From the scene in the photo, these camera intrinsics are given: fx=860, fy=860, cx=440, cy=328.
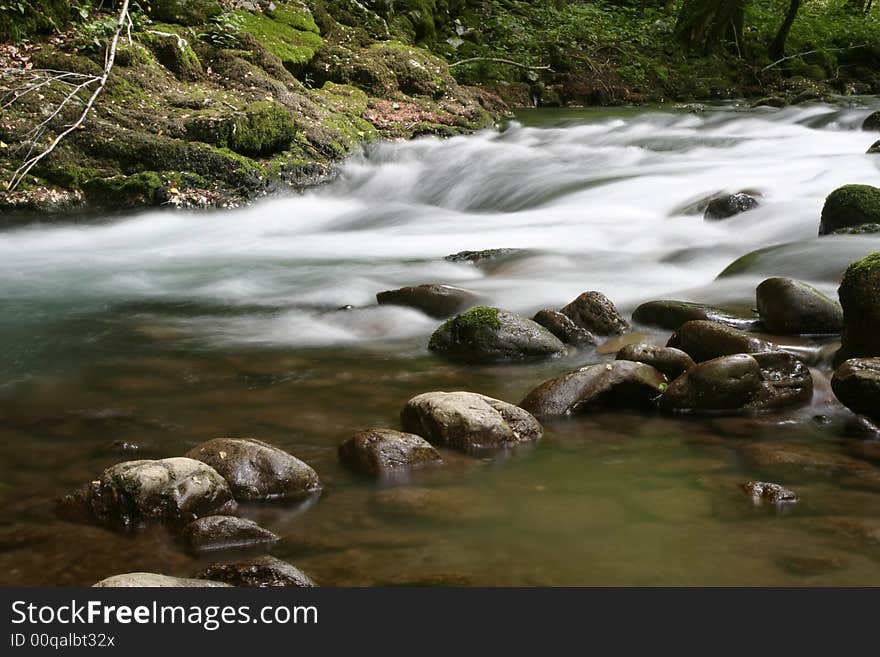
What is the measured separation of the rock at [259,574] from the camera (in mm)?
2889

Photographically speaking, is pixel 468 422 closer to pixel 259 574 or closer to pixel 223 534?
pixel 223 534

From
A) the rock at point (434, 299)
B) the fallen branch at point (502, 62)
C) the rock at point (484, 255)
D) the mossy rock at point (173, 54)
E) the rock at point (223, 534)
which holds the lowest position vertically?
the rock at point (223, 534)

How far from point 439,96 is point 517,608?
1493 centimetres

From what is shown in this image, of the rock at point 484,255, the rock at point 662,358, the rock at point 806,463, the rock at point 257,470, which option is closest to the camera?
the rock at point 257,470

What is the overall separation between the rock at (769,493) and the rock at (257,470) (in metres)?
1.87

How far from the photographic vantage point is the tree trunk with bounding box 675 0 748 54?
22.9m

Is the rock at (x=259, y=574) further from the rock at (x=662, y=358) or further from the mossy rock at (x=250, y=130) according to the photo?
the mossy rock at (x=250, y=130)

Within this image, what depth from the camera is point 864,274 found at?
4.92 m

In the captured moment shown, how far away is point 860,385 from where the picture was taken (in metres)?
4.36

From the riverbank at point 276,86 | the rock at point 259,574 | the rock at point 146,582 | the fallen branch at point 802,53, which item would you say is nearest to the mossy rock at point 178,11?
the riverbank at point 276,86

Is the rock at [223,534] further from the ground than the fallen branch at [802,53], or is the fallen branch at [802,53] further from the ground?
the fallen branch at [802,53]

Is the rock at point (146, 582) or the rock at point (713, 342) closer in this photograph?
the rock at point (146, 582)

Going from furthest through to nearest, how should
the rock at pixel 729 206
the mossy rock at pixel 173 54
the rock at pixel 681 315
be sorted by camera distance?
the mossy rock at pixel 173 54 < the rock at pixel 729 206 < the rock at pixel 681 315

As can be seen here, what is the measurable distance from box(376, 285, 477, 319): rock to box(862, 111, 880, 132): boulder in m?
11.2
